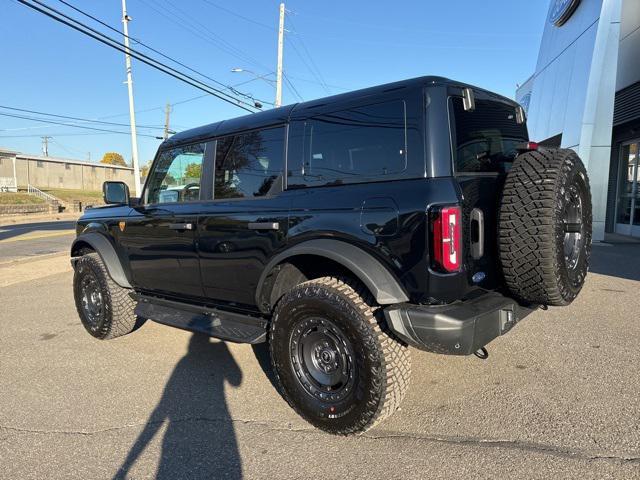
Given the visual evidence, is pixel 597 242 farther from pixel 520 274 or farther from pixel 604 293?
pixel 520 274

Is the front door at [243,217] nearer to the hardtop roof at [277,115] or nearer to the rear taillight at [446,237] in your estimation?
the hardtop roof at [277,115]

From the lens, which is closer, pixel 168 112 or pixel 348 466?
pixel 348 466

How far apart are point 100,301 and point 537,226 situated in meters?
4.12

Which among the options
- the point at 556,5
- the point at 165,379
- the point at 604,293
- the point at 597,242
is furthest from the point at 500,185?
the point at 556,5

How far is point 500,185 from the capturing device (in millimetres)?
2979

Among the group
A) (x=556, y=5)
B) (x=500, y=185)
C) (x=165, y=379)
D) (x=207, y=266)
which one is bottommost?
(x=165, y=379)

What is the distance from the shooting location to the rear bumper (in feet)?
8.25

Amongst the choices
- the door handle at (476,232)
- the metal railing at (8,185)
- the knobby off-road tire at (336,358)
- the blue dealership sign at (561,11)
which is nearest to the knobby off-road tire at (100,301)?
the knobby off-road tire at (336,358)

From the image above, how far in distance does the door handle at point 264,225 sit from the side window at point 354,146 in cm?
32

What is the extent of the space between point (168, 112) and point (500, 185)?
140 feet

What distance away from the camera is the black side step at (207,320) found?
3.38 m

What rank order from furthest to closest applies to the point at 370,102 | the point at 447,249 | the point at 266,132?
the point at 266,132 → the point at 370,102 → the point at 447,249

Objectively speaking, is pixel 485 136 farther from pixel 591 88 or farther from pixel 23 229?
pixel 23 229

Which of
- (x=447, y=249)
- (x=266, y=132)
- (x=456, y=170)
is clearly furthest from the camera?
(x=266, y=132)
